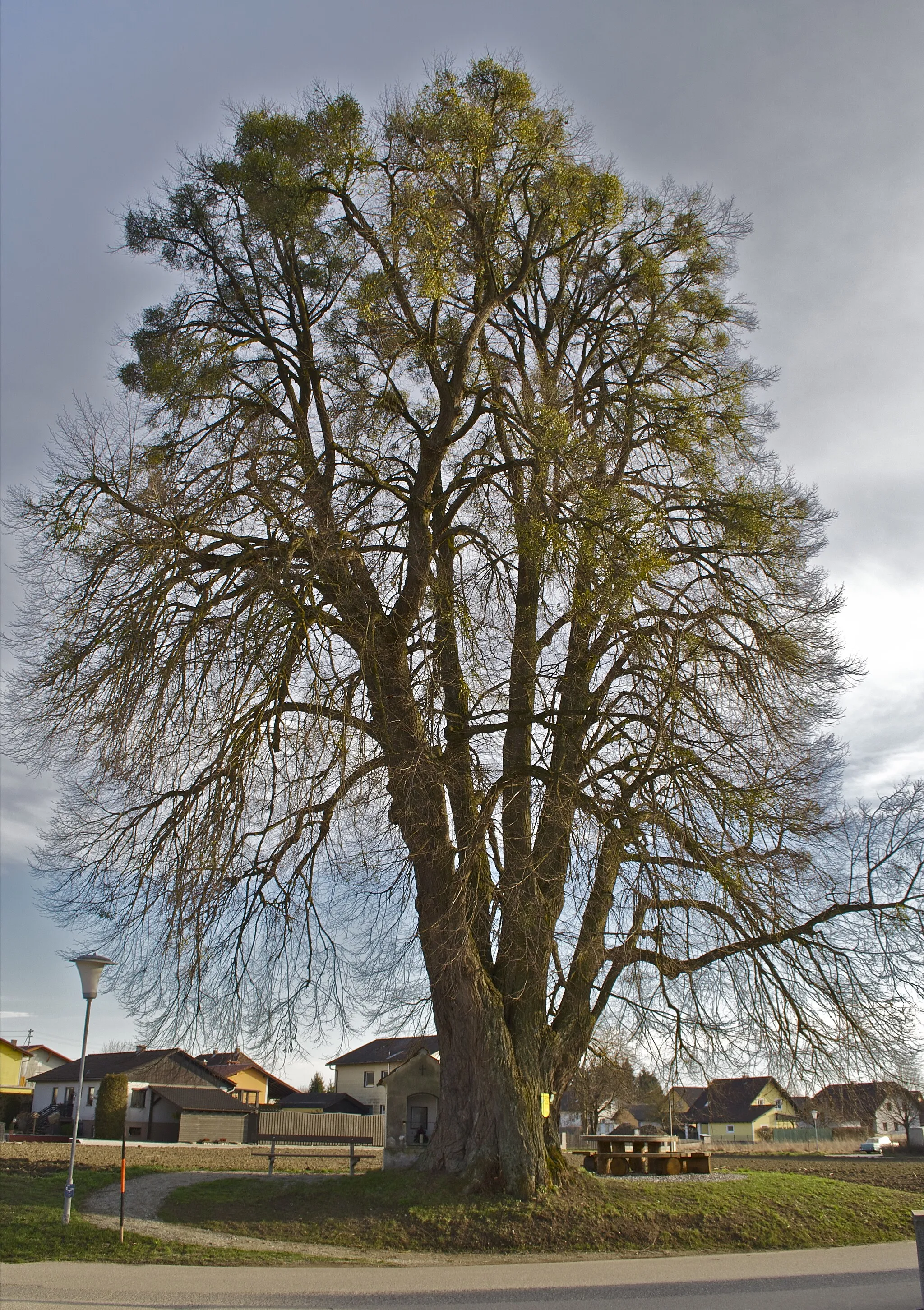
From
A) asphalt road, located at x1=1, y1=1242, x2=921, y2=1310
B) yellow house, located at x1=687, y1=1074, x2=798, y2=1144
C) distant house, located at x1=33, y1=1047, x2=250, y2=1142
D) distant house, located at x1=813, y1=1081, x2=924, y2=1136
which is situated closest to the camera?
asphalt road, located at x1=1, y1=1242, x2=921, y2=1310

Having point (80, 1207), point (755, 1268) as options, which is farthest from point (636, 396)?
point (80, 1207)

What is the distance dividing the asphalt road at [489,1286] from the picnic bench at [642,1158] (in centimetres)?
409

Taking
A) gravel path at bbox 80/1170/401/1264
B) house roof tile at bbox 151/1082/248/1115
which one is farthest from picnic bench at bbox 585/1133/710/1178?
house roof tile at bbox 151/1082/248/1115

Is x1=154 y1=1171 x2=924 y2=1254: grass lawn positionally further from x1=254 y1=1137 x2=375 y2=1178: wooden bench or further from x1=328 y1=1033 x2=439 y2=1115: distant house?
x1=328 y1=1033 x2=439 y2=1115: distant house

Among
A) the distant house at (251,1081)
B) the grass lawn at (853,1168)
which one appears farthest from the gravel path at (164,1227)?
the distant house at (251,1081)

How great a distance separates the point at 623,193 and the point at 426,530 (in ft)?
20.8

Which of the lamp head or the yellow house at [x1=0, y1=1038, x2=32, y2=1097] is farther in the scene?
the yellow house at [x1=0, y1=1038, x2=32, y2=1097]

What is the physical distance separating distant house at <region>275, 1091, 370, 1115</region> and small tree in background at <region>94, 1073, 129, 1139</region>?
8726 mm

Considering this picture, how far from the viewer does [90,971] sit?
11.1 meters

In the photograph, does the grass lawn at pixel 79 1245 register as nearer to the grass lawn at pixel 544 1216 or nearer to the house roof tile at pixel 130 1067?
the grass lawn at pixel 544 1216

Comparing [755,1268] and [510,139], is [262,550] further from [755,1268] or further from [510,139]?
[755,1268]

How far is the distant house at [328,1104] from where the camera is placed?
130 ft

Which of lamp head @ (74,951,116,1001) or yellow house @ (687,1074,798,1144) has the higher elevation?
lamp head @ (74,951,116,1001)

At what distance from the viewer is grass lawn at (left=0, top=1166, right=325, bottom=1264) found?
9.57m
